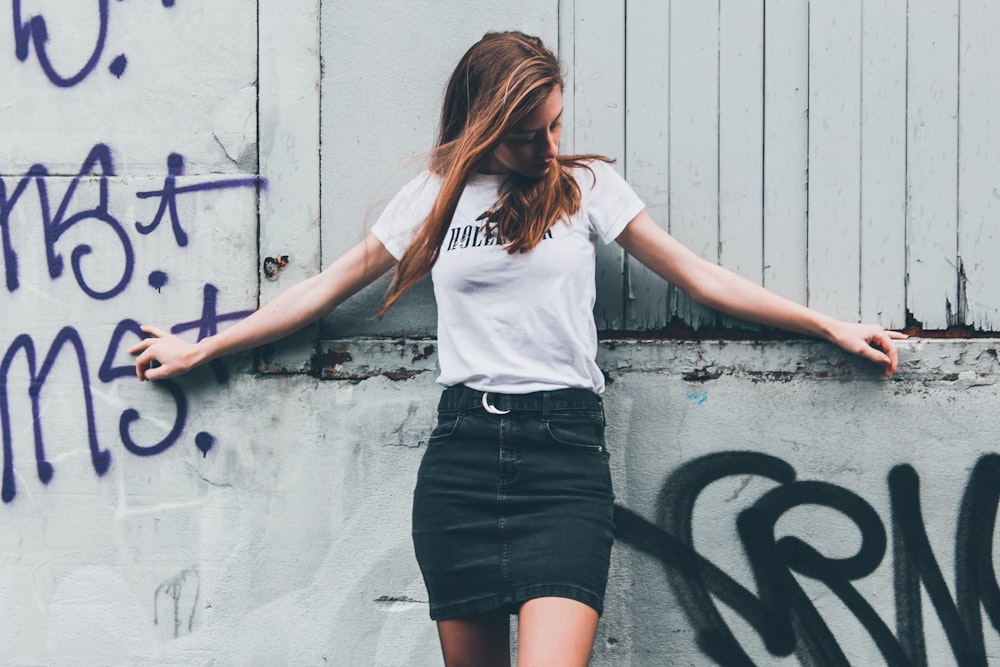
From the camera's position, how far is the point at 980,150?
8.41ft

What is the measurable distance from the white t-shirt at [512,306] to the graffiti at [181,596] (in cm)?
104

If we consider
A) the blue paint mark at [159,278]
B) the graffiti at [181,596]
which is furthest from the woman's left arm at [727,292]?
the graffiti at [181,596]

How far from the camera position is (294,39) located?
2.65 metres

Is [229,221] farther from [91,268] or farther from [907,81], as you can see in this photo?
[907,81]

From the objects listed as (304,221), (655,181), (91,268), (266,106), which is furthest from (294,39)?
(655,181)

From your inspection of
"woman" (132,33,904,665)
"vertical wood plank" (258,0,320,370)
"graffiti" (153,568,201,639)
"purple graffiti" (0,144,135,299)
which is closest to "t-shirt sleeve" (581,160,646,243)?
"woman" (132,33,904,665)

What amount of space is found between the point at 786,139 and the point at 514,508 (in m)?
1.31

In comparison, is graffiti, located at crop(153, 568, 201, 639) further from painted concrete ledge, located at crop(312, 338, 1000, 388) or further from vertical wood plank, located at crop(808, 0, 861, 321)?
vertical wood plank, located at crop(808, 0, 861, 321)

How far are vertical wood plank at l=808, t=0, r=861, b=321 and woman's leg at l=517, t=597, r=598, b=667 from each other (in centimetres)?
123

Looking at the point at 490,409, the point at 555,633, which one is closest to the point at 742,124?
the point at 490,409

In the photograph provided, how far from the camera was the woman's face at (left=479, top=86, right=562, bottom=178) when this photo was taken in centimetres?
206

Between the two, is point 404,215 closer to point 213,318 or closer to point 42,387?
point 213,318

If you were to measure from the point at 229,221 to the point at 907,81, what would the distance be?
1931mm

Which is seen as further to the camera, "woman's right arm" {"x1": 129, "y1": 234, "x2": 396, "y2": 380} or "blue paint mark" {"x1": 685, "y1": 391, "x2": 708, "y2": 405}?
"blue paint mark" {"x1": 685, "y1": 391, "x2": 708, "y2": 405}
